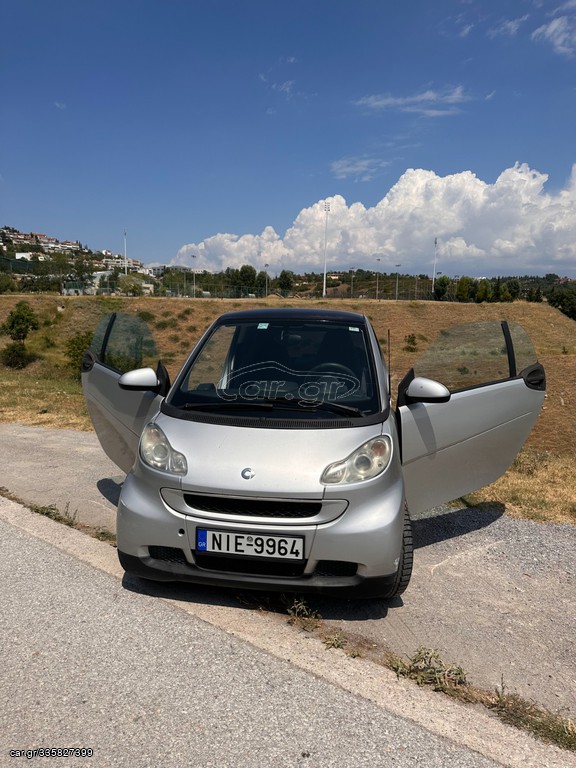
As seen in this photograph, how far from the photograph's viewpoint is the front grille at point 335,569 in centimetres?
298

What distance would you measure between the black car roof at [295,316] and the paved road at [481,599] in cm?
175

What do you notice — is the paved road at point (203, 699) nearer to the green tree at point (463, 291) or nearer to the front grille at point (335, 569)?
the front grille at point (335, 569)

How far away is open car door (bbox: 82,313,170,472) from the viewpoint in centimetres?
431

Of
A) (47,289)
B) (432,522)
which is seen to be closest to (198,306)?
(47,289)

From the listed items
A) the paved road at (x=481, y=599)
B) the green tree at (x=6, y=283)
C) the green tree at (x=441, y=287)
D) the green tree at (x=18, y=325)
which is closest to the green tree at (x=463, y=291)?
the green tree at (x=441, y=287)

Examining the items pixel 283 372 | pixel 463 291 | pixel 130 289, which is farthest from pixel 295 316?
pixel 463 291

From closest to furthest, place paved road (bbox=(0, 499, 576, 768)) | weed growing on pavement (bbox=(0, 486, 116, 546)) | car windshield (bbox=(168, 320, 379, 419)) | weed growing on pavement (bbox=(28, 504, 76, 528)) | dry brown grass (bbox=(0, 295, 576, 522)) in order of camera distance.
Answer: paved road (bbox=(0, 499, 576, 768))
car windshield (bbox=(168, 320, 379, 419))
weed growing on pavement (bbox=(0, 486, 116, 546))
weed growing on pavement (bbox=(28, 504, 76, 528))
dry brown grass (bbox=(0, 295, 576, 522))

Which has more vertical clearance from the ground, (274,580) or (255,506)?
(255,506)

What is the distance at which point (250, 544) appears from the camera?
116 inches

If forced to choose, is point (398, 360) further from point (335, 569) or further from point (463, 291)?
point (463, 291)

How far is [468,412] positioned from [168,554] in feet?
6.87

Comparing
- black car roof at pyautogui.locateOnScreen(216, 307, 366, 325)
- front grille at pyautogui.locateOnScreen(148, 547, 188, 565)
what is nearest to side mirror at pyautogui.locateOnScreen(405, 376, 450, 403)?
black car roof at pyautogui.locateOnScreen(216, 307, 366, 325)

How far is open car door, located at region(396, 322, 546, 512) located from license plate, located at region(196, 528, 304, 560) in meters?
1.09

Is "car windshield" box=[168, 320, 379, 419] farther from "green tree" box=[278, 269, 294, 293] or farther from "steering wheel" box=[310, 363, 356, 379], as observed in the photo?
"green tree" box=[278, 269, 294, 293]
